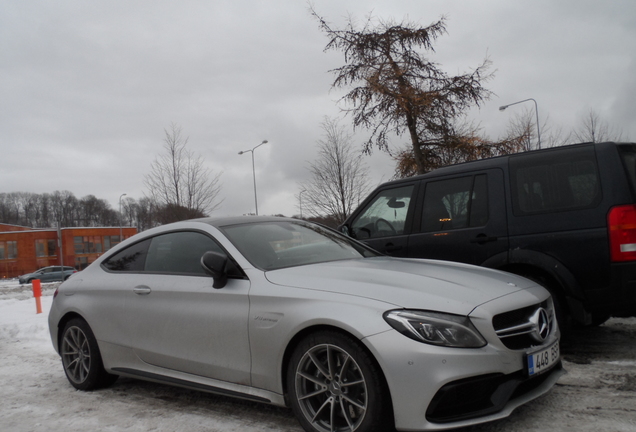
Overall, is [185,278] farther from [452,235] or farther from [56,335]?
[452,235]

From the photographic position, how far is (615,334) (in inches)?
233

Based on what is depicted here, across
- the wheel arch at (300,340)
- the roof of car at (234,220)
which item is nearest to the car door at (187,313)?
the roof of car at (234,220)

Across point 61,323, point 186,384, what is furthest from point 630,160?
point 61,323

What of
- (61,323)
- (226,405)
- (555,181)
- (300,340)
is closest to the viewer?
(300,340)

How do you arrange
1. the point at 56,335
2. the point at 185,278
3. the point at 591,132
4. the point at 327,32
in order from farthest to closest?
the point at 591,132 < the point at 327,32 < the point at 56,335 < the point at 185,278

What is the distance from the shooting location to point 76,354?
511 cm

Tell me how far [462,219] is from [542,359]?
244cm

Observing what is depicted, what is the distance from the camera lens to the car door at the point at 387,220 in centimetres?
602

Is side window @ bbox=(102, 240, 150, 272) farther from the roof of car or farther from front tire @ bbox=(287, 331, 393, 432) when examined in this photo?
front tire @ bbox=(287, 331, 393, 432)

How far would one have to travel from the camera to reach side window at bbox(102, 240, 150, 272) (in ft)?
15.9

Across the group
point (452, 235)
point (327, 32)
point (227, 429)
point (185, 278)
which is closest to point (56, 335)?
point (185, 278)

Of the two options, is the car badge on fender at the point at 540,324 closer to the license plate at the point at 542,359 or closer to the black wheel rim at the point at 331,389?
the license plate at the point at 542,359

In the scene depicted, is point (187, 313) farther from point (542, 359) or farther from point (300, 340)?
point (542, 359)

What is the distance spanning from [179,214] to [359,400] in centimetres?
1802
